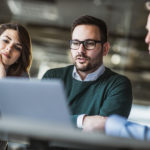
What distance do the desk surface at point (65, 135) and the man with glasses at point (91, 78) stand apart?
830mm

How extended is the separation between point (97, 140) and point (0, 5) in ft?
14.6

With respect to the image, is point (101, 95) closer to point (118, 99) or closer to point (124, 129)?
point (118, 99)

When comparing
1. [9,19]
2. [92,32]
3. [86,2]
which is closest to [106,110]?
[92,32]

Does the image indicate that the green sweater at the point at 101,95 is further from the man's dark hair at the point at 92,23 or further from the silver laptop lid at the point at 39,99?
the silver laptop lid at the point at 39,99

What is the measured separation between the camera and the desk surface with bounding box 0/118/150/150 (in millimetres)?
607

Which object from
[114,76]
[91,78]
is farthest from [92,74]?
[114,76]

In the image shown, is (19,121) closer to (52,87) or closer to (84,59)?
(52,87)

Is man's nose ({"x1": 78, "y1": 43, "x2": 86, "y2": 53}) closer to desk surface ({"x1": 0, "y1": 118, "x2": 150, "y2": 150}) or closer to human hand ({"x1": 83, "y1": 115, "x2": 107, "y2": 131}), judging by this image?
human hand ({"x1": 83, "y1": 115, "x2": 107, "y2": 131})

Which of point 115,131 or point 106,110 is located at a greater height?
point 115,131

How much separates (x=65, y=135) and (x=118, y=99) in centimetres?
94

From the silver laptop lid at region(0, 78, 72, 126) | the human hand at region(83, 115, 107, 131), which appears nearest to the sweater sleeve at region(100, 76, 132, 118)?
the human hand at region(83, 115, 107, 131)

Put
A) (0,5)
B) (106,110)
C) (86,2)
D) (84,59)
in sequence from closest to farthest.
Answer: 1. (106,110)
2. (84,59)
3. (86,2)
4. (0,5)

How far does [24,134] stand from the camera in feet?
2.03

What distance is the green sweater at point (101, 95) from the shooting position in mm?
1493
